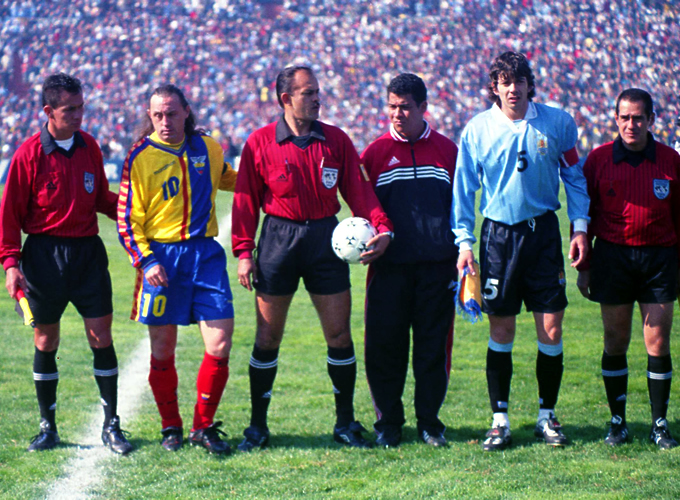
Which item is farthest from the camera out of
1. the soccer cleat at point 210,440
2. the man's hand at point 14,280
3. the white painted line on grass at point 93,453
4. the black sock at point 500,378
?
the black sock at point 500,378

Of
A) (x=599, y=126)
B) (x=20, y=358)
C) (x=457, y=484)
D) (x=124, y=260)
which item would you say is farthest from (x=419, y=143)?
(x=599, y=126)

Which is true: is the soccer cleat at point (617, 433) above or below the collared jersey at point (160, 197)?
below

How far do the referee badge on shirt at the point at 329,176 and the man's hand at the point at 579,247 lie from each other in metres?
1.33

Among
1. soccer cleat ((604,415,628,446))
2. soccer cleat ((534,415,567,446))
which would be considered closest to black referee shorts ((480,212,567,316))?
soccer cleat ((534,415,567,446))

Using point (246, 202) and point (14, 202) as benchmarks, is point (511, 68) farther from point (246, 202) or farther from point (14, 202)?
point (14, 202)

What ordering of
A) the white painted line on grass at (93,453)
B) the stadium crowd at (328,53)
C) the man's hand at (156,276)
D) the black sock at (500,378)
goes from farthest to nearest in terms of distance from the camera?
the stadium crowd at (328,53) → the black sock at (500,378) → the man's hand at (156,276) → the white painted line on grass at (93,453)

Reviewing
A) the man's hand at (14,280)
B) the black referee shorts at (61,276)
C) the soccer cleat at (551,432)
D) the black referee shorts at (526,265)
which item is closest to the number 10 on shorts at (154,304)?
the black referee shorts at (61,276)

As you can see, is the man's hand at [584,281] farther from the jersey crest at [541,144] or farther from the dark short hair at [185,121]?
the dark short hair at [185,121]

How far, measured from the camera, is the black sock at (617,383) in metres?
4.49

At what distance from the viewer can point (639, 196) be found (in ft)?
14.3

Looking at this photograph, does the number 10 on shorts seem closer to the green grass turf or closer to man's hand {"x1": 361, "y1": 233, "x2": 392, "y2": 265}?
the green grass turf

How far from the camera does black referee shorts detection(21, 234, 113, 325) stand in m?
4.39

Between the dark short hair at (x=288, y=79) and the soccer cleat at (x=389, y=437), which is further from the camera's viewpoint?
the soccer cleat at (x=389, y=437)

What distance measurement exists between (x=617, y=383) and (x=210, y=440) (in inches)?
90.5
